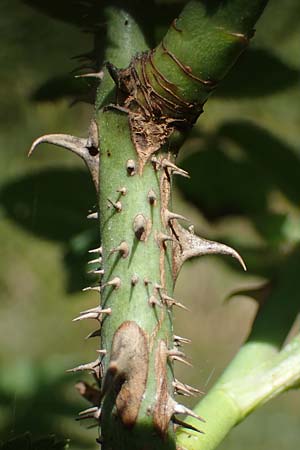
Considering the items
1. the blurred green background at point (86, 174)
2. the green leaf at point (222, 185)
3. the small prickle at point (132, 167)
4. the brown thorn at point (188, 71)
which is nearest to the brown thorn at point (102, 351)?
the small prickle at point (132, 167)

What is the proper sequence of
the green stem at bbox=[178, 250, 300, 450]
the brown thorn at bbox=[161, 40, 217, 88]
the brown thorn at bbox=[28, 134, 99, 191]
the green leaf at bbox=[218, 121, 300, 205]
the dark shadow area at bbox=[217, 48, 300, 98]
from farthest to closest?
1. the green leaf at bbox=[218, 121, 300, 205]
2. the dark shadow area at bbox=[217, 48, 300, 98]
3. the green stem at bbox=[178, 250, 300, 450]
4. the brown thorn at bbox=[28, 134, 99, 191]
5. the brown thorn at bbox=[161, 40, 217, 88]

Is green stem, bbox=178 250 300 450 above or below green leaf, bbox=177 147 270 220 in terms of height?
below

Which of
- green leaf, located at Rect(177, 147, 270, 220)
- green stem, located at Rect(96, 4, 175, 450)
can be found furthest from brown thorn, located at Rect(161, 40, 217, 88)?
green leaf, located at Rect(177, 147, 270, 220)

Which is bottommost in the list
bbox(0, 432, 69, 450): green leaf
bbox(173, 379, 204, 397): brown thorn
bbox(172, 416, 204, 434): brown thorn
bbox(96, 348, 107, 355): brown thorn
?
bbox(0, 432, 69, 450): green leaf

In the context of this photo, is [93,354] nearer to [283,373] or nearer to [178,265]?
[283,373]

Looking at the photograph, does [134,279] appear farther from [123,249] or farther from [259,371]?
[259,371]

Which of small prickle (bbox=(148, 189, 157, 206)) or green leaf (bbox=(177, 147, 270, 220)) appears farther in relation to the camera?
green leaf (bbox=(177, 147, 270, 220))

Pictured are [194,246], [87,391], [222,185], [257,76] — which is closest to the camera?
[194,246]

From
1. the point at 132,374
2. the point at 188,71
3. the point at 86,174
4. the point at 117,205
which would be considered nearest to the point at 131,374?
the point at 132,374

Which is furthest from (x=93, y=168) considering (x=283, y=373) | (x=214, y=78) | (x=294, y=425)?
(x=294, y=425)

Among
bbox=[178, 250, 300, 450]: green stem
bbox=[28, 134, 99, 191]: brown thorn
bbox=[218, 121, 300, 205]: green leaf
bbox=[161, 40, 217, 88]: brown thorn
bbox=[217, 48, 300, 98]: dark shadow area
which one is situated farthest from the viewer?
bbox=[218, 121, 300, 205]: green leaf

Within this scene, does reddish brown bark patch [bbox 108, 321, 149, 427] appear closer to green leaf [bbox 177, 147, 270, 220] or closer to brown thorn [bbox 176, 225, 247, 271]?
brown thorn [bbox 176, 225, 247, 271]
